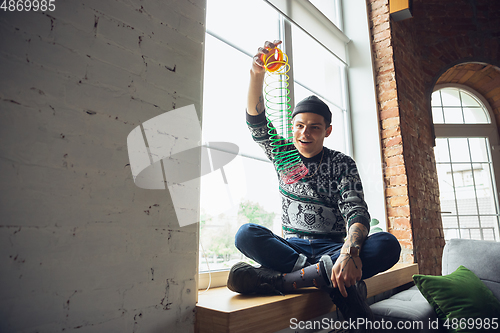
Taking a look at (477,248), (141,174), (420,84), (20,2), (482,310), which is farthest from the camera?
(420,84)

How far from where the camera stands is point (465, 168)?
4.04m

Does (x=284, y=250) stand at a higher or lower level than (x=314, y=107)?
lower

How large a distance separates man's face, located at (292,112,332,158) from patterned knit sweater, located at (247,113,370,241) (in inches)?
2.9

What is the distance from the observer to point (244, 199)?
2.04m

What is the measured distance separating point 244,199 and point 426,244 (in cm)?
214

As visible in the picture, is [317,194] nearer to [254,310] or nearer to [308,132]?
[308,132]

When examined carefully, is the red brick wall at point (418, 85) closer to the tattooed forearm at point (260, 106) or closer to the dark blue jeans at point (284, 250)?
the dark blue jeans at point (284, 250)

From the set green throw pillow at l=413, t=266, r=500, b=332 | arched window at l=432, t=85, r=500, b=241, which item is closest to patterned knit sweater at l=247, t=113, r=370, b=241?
green throw pillow at l=413, t=266, r=500, b=332

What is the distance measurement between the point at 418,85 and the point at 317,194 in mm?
2814

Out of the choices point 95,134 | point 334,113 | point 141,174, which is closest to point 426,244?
point 334,113

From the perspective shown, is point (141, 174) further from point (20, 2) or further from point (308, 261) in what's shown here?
point (308, 261)
